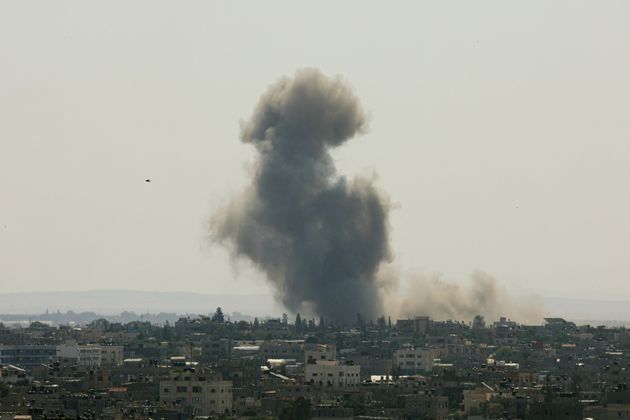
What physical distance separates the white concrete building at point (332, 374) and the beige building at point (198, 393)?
19.0m

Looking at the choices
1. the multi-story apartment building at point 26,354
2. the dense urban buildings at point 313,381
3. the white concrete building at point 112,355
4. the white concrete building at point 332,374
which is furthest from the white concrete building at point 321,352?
the multi-story apartment building at point 26,354

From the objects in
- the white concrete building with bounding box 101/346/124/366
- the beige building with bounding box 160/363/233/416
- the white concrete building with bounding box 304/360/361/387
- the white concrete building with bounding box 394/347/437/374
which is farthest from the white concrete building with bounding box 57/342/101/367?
the beige building with bounding box 160/363/233/416

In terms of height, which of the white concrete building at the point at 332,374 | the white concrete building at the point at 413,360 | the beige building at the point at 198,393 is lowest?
the beige building at the point at 198,393

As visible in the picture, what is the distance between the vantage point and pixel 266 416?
109750mm

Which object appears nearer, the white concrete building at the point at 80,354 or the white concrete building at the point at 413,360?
the white concrete building at the point at 413,360

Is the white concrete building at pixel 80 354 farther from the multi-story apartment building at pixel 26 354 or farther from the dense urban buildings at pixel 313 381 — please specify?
the multi-story apartment building at pixel 26 354

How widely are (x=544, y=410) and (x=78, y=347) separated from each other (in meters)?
90.4

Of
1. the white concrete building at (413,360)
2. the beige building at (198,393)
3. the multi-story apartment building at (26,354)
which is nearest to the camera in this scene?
the beige building at (198,393)

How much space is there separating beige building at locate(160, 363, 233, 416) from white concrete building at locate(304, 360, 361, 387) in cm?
1899

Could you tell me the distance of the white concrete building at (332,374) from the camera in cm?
14562

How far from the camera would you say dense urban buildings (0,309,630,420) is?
108062mm

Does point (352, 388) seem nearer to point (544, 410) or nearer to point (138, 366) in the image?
point (138, 366)

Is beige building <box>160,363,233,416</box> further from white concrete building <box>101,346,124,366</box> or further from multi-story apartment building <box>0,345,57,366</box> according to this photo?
multi-story apartment building <box>0,345,57,366</box>

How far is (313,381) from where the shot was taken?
142 meters
